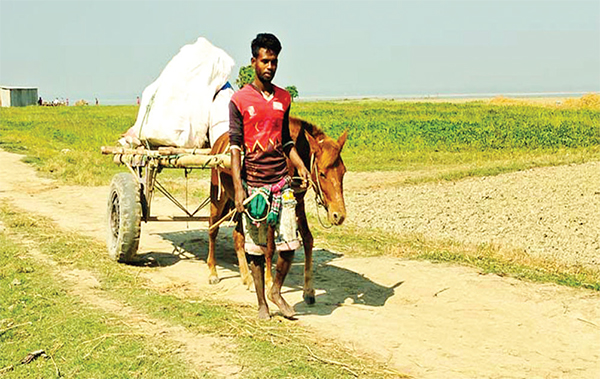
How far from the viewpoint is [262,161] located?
5781 mm

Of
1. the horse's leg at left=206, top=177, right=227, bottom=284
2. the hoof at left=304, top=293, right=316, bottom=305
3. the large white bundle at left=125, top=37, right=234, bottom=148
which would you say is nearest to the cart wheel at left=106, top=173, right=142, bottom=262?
the large white bundle at left=125, top=37, right=234, bottom=148

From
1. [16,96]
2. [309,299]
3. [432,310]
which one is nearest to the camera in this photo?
[432,310]

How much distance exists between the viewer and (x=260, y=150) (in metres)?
5.75

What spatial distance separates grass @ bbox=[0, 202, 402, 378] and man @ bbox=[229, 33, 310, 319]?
0.56m

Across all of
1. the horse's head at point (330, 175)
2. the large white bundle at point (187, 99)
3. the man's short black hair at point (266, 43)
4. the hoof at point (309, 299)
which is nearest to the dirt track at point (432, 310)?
the hoof at point (309, 299)

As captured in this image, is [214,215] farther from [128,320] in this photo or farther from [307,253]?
[128,320]

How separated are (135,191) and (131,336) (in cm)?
276

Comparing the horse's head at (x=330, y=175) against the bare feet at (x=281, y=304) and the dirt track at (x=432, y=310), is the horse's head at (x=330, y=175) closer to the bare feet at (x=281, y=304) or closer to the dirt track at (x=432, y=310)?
the bare feet at (x=281, y=304)

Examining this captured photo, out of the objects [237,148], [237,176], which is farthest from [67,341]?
[237,148]

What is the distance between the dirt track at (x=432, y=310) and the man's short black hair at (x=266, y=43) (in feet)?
7.28

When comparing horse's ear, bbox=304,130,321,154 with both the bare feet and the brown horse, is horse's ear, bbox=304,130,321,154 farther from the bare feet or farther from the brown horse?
the bare feet

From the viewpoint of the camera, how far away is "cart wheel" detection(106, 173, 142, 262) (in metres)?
7.93

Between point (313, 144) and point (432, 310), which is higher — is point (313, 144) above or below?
above

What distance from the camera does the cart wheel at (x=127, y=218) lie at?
26.0 ft
